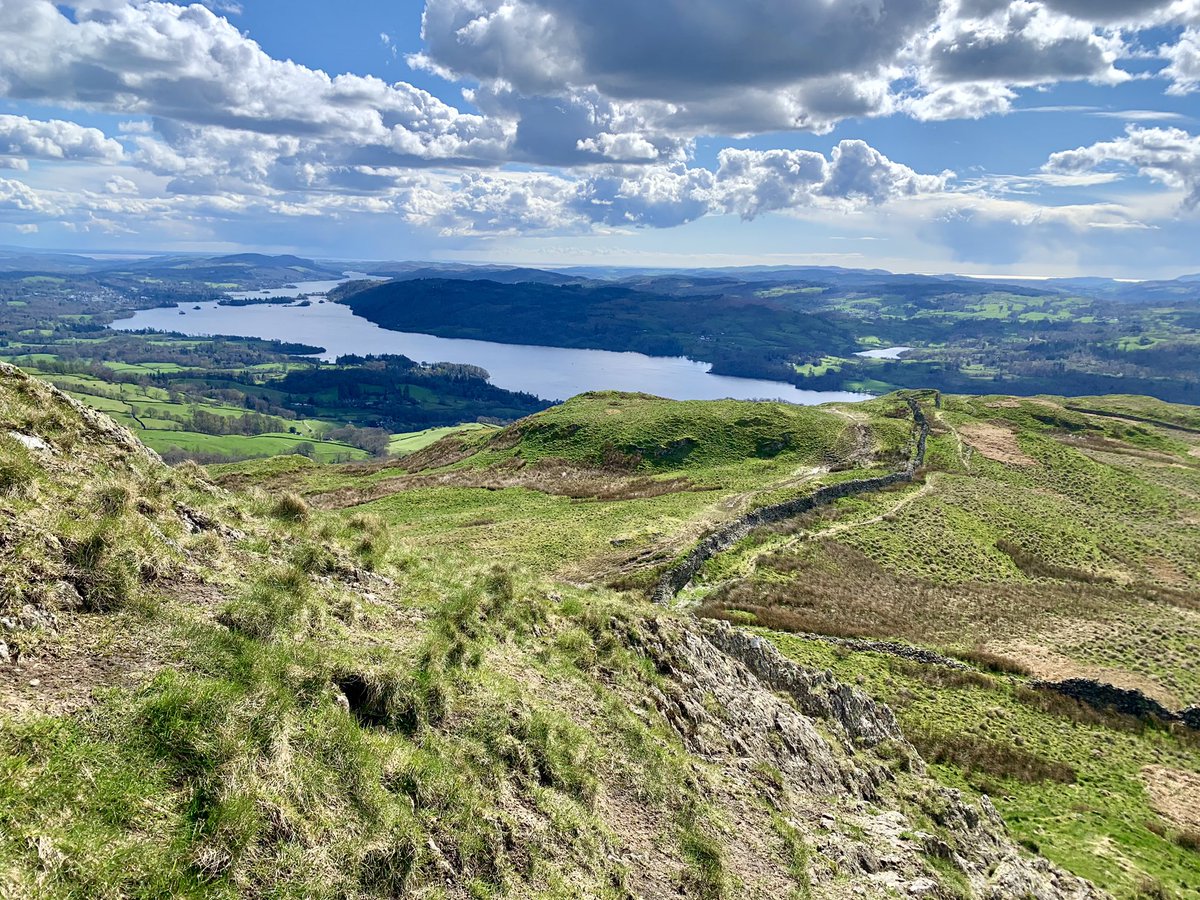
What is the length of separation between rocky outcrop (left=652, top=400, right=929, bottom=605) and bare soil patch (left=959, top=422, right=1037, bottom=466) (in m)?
9.93

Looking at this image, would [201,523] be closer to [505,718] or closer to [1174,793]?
[505,718]

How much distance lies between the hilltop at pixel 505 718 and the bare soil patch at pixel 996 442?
33.4m

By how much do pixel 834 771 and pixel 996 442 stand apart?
73306mm

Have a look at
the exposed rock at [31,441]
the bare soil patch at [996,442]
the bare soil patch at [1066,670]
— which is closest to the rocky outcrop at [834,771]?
the exposed rock at [31,441]

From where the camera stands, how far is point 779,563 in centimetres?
4028

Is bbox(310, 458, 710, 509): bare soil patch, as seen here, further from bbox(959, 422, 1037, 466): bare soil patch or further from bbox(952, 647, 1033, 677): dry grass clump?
bbox(959, 422, 1037, 466): bare soil patch

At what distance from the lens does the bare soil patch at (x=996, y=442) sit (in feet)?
232

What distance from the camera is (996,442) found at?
3024 inches

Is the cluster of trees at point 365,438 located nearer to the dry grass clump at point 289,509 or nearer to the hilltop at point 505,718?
the hilltop at point 505,718

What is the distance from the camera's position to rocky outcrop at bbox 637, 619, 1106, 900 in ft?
45.7

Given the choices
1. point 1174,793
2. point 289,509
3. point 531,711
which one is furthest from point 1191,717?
point 289,509

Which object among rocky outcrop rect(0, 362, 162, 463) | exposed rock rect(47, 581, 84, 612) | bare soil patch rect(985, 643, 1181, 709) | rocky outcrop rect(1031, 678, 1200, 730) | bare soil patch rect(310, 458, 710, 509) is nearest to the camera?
exposed rock rect(47, 581, 84, 612)

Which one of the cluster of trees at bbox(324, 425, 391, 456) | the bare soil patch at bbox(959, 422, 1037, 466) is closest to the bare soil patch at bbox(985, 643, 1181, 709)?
the bare soil patch at bbox(959, 422, 1037, 466)

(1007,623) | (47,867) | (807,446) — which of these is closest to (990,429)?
(807,446)
